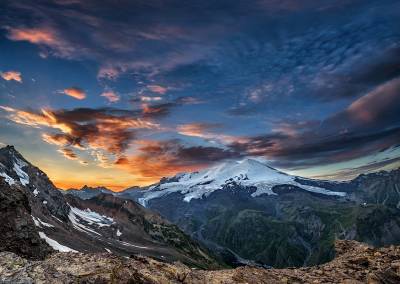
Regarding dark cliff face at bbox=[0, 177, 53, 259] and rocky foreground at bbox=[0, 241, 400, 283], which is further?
dark cliff face at bbox=[0, 177, 53, 259]

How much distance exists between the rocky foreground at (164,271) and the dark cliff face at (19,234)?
5.94 meters

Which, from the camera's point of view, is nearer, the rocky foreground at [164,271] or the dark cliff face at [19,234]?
the rocky foreground at [164,271]

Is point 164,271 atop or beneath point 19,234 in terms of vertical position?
beneath

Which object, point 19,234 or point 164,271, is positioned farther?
point 19,234

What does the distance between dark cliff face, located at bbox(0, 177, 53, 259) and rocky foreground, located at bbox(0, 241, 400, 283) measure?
5943mm

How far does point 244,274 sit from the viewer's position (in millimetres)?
20438

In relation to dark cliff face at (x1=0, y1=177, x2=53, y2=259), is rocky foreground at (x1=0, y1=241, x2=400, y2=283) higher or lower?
lower

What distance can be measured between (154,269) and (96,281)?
3165mm

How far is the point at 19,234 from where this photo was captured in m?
23.4

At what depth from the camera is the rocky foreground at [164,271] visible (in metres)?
14.7

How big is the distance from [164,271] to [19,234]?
1122 cm

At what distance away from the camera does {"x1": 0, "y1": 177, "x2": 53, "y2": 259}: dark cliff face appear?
22578 millimetres

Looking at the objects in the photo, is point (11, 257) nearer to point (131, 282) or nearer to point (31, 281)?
point (31, 281)

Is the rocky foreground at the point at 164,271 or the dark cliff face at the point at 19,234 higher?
the dark cliff face at the point at 19,234
